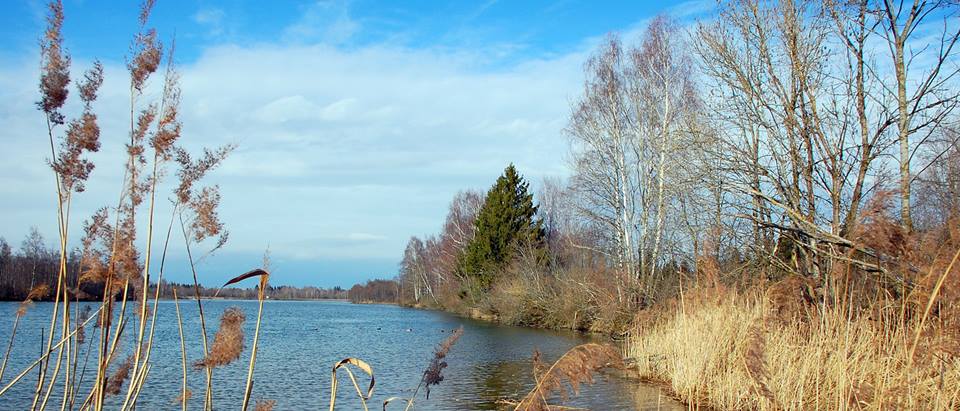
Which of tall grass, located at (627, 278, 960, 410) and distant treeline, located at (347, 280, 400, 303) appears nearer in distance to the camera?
tall grass, located at (627, 278, 960, 410)

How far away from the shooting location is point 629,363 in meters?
12.6

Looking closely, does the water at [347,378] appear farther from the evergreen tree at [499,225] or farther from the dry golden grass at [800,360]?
the evergreen tree at [499,225]

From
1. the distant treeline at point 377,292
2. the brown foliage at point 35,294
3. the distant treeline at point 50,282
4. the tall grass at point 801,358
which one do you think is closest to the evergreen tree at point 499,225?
the distant treeline at point 50,282

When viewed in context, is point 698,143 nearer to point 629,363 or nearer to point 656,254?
point 629,363

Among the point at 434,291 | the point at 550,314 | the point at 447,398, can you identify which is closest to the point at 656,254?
the point at 550,314

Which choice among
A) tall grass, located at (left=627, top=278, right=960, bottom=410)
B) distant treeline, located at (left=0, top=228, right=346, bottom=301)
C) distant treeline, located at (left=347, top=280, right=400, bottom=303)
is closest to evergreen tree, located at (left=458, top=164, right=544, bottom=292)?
distant treeline, located at (left=0, top=228, right=346, bottom=301)

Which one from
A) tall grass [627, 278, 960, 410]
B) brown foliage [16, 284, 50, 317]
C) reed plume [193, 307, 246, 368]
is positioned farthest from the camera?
tall grass [627, 278, 960, 410]

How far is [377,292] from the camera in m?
85.8

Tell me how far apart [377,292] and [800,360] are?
266 feet

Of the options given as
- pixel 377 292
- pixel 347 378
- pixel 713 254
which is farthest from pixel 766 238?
pixel 377 292

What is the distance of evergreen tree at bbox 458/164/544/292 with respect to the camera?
121 ft

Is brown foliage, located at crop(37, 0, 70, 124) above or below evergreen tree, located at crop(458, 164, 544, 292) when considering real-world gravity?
below

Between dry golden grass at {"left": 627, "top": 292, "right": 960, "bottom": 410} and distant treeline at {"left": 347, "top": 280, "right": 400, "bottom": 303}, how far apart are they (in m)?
72.1

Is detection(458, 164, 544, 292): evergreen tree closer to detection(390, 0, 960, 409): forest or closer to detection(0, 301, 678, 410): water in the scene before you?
detection(390, 0, 960, 409): forest
